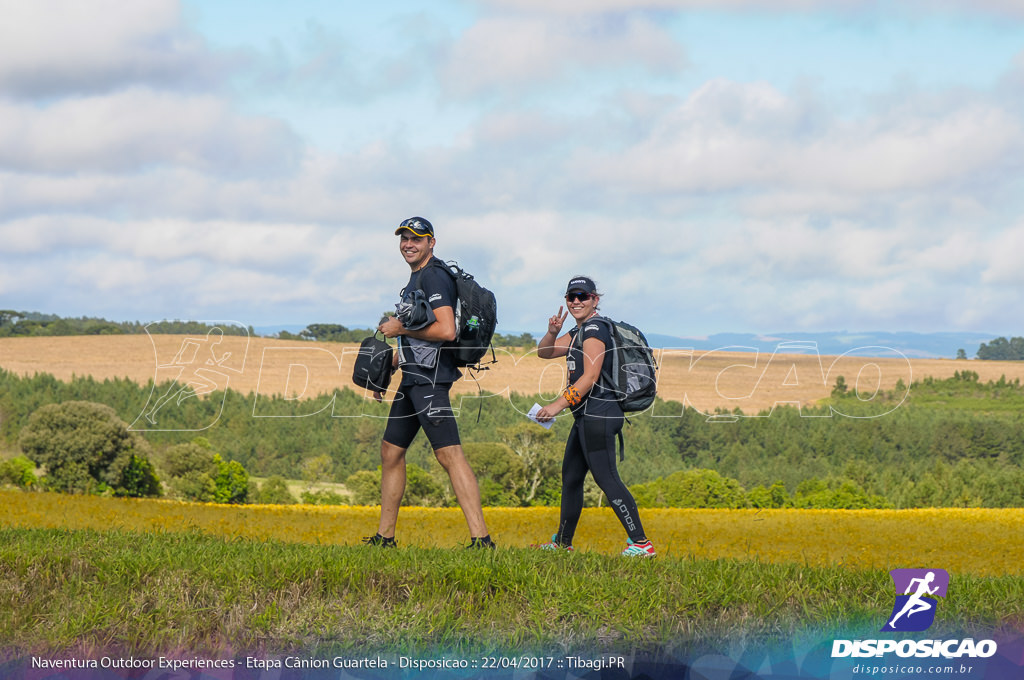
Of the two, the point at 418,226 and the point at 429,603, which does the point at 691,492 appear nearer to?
the point at 418,226

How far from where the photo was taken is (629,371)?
29.9ft

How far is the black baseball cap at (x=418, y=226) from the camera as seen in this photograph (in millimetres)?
8984

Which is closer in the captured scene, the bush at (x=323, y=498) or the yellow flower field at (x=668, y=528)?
the yellow flower field at (x=668, y=528)

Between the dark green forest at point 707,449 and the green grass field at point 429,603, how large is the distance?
17.4 metres

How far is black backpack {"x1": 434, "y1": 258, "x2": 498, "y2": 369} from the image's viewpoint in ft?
29.2

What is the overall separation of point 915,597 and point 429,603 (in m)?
3.20

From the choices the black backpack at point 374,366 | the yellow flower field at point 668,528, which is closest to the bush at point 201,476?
the yellow flower field at point 668,528

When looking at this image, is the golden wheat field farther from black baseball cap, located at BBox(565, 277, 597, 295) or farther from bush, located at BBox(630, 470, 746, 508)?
bush, located at BBox(630, 470, 746, 508)

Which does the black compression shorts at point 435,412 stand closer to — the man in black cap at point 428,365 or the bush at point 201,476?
the man in black cap at point 428,365

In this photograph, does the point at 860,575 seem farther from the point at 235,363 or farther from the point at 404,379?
the point at 235,363

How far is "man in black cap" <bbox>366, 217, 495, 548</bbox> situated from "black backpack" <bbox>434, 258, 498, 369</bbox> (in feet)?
0.21

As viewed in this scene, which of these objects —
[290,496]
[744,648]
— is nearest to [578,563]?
[744,648]

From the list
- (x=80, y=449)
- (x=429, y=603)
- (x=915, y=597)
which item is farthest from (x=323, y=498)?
(x=915, y=597)

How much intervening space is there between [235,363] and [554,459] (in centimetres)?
1179
